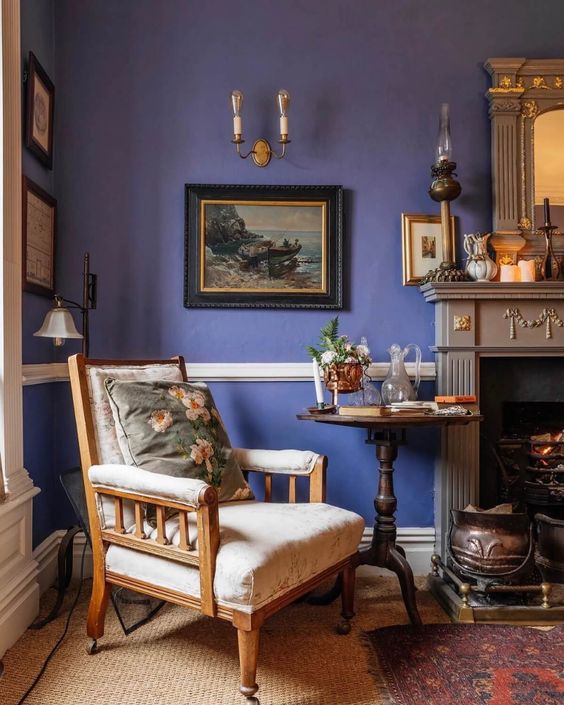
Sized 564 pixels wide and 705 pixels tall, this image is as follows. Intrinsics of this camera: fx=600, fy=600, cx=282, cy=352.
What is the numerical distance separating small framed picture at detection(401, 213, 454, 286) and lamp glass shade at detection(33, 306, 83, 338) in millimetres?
1620

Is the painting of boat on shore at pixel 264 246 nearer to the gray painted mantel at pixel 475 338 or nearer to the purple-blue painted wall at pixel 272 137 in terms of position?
the purple-blue painted wall at pixel 272 137

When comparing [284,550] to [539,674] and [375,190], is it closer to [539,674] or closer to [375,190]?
[539,674]

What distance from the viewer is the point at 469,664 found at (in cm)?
208

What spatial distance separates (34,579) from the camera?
2.48m

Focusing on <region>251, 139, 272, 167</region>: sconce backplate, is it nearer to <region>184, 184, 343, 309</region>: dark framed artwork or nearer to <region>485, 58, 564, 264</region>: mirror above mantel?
<region>184, 184, 343, 309</region>: dark framed artwork

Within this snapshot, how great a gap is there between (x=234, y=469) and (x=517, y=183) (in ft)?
6.60

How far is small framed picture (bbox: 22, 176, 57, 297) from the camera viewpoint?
259 centimetres

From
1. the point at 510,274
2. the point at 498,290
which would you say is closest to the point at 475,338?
the point at 498,290

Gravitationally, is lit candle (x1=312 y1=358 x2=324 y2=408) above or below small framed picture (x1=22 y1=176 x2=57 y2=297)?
below

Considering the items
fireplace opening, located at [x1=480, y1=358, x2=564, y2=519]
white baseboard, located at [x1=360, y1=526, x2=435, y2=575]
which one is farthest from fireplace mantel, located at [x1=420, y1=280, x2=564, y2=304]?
white baseboard, located at [x1=360, y1=526, x2=435, y2=575]

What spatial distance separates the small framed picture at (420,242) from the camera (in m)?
3.04

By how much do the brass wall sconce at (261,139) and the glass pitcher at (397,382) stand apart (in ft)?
3.73

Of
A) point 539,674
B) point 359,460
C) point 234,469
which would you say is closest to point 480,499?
point 359,460

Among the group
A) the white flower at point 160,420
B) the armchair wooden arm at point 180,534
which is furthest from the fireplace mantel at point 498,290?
the armchair wooden arm at point 180,534
